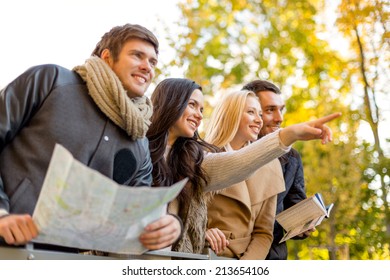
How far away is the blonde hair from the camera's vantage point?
172 inches

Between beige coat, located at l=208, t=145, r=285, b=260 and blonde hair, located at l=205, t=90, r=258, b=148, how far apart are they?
1.04 feet

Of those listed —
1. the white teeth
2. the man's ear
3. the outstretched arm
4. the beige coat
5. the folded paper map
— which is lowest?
the folded paper map

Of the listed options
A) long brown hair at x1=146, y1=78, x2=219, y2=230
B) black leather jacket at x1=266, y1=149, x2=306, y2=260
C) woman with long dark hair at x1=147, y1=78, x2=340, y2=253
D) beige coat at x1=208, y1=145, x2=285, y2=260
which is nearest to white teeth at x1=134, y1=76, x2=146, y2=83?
woman with long dark hair at x1=147, y1=78, x2=340, y2=253

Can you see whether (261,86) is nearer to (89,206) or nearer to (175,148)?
(175,148)

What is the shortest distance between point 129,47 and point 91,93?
338 millimetres

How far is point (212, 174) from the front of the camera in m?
3.64

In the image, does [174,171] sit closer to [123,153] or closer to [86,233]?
[123,153]

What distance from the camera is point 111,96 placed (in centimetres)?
266

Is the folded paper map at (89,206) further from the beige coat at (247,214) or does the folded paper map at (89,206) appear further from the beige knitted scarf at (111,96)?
the beige coat at (247,214)

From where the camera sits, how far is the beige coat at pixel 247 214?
4.11 m

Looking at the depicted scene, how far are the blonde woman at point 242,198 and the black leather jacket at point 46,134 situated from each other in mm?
1301

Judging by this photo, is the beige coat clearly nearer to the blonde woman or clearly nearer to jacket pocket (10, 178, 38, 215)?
the blonde woman

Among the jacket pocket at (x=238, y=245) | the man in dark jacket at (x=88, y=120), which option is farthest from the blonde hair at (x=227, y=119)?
the man in dark jacket at (x=88, y=120)
